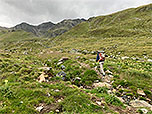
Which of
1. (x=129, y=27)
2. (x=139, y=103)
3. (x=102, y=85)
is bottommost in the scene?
(x=139, y=103)

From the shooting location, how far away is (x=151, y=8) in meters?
90.6

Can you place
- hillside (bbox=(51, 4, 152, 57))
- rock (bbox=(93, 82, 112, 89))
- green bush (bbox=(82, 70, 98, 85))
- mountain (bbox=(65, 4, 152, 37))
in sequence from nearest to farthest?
rock (bbox=(93, 82, 112, 89)) → green bush (bbox=(82, 70, 98, 85)) → hillside (bbox=(51, 4, 152, 57)) → mountain (bbox=(65, 4, 152, 37))

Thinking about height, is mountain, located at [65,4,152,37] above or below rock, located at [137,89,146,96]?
above

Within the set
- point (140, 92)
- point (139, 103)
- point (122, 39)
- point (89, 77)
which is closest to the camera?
point (139, 103)

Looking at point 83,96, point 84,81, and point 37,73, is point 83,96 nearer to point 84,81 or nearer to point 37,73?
point 84,81

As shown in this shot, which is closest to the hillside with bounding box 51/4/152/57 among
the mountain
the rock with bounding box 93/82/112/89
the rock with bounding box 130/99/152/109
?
the mountain

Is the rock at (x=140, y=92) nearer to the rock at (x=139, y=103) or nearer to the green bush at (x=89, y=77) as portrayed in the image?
the rock at (x=139, y=103)

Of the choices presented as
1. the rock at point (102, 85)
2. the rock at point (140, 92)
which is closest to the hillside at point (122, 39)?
the rock at point (140, 92)

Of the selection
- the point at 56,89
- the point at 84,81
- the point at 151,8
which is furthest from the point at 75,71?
the point at 151,8

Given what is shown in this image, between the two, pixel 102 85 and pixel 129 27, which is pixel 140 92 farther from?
pixel 129 27

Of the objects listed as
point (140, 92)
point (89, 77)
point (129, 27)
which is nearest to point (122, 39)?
point (129, 27)

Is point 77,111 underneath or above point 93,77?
underneath

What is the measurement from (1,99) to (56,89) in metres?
3.99

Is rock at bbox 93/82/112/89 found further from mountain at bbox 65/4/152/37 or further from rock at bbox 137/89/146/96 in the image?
mountain at bbox 65/4/152/37
